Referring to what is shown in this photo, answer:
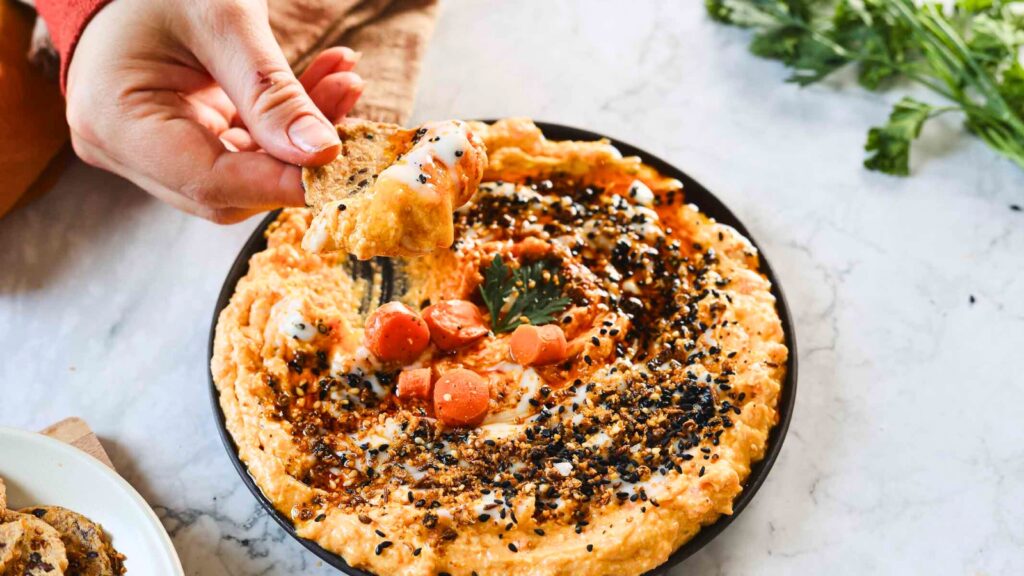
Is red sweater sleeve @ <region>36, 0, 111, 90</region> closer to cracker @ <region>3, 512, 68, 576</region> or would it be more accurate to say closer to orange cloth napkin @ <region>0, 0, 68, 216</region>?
orange cloth napkin @ <region>0, 0, 68, 216</region>

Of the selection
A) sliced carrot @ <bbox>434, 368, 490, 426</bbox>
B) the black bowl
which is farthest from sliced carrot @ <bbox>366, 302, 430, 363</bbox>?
the black bowl

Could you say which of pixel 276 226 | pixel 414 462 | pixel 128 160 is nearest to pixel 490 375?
pixel 414 462

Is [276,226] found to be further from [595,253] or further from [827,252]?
[827,252]

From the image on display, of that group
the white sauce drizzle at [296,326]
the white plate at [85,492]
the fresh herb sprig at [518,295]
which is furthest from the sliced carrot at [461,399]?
the white plate at [85,492]

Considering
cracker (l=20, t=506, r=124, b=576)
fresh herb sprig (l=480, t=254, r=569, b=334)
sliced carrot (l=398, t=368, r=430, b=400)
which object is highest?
fresh herb sprig (l=480, t=254, r=569, b=334)

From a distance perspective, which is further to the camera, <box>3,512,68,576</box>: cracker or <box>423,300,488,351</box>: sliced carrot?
<box>423,300,488,351</box>: sliced carrot

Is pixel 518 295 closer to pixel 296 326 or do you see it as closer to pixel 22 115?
pixel 296 326

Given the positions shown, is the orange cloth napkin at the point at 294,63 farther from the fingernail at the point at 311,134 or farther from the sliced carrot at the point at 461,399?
the sliced carrot at the point at 461,399
